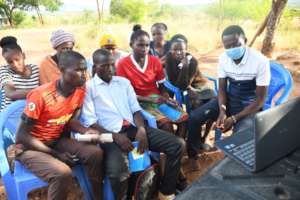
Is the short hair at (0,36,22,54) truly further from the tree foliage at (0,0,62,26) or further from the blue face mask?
the tree foliage at (0,0,62,26)

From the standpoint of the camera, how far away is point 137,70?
321 centimetres

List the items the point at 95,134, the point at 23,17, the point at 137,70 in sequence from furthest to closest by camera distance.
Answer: the point at 23,17 < the point at 137,70 < the point at 95,134

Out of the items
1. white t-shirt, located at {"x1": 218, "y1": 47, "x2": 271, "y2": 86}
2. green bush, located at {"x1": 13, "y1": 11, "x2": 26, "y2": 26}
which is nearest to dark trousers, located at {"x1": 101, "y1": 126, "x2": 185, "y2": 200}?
white t-shirt, located at {"x1": 218, "y1": 47, "x2": 271, "y2": 86}

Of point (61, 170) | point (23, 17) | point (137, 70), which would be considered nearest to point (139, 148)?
point (61, 170)

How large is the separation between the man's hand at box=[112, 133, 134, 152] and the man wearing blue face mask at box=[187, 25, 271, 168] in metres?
0.97

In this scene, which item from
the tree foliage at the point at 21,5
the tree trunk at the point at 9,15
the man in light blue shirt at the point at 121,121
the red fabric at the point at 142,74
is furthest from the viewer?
the tree trunk at the point at 9,15

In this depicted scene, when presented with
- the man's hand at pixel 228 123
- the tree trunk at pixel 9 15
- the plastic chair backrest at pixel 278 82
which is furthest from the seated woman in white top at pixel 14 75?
the tree trunk at pixel 9 15

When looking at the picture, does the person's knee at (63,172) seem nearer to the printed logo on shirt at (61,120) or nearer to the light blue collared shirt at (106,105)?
the printed logo on shirt at (61,120)

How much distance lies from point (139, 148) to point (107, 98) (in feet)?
1.77

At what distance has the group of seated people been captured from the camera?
2314 millimetres

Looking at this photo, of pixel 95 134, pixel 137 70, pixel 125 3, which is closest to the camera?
pixel 95 134

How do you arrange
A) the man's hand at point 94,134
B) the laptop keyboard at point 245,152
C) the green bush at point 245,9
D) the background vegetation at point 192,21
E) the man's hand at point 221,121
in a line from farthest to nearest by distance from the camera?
the green bush at point 245,9
the background vegetation at point 192,21
the man's hand at point 221,121
the man's hand at point 94,134
the laptop keyboard at point 245,152

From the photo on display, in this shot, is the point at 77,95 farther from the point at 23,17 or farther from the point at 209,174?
the point at 23,17

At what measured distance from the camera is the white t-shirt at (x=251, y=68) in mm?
2871
